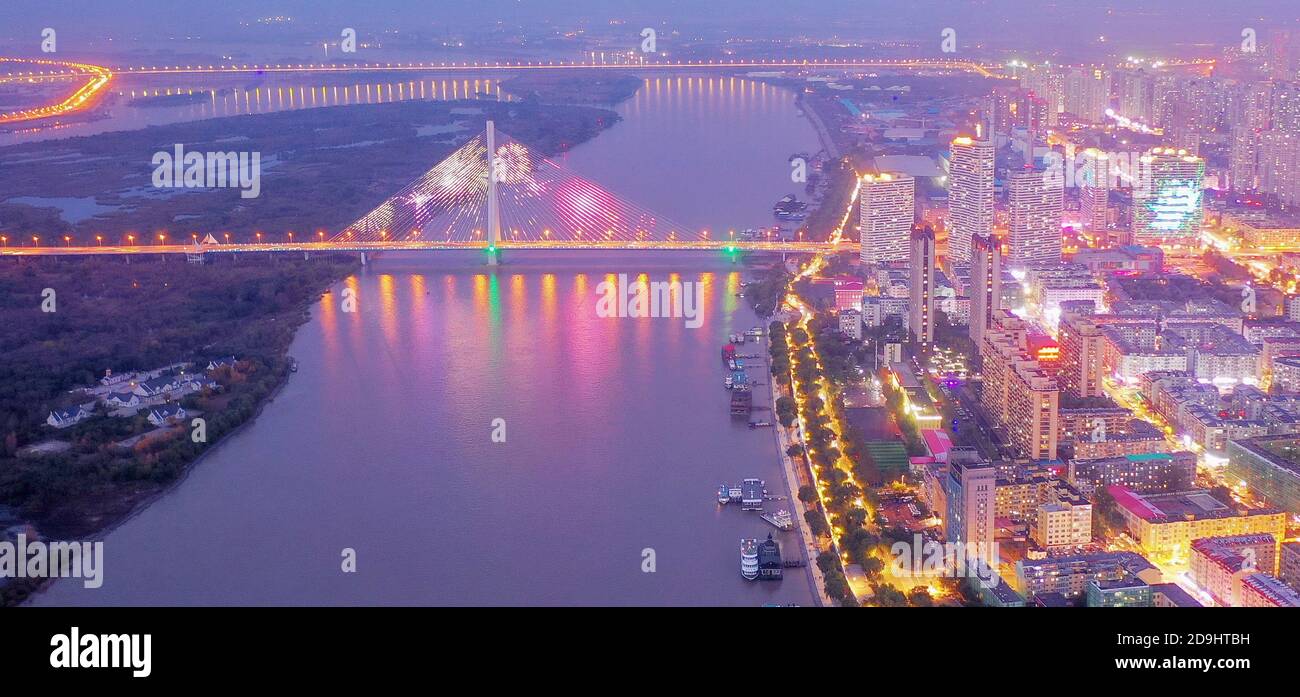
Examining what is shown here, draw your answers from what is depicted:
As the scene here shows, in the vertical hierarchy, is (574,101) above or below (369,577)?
above

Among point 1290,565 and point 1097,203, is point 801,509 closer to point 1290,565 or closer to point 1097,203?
point 1290,565

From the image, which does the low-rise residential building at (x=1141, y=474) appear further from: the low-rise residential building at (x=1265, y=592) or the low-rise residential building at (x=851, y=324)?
the low-rise residential building at (x=851, y=324)

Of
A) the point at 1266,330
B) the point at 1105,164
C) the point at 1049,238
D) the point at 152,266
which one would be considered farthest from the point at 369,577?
the point at 1105,164

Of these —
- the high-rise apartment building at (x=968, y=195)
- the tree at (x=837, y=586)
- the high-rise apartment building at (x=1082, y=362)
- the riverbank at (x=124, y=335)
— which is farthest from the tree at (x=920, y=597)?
the high-rise apartment building at (x=968, y=195)

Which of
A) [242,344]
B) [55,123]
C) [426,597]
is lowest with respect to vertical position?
[426,597]

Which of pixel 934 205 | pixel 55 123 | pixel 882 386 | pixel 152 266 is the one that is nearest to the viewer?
pixel 882 386
